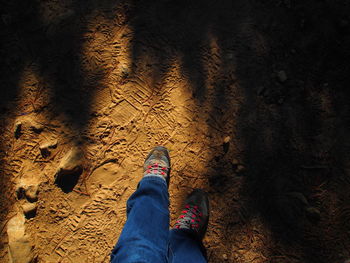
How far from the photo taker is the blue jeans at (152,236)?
4.98 feet

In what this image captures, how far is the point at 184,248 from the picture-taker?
71.5 inches

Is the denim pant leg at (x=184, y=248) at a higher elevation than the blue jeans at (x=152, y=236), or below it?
below

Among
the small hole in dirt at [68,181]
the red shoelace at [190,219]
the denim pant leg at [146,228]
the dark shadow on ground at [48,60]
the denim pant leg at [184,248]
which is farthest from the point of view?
the dark shadow on ground at [48,60]

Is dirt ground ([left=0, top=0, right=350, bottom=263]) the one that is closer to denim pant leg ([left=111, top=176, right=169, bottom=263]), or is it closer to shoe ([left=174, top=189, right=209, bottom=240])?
shoe ([left=174, top=189, right=209, bottom=240])

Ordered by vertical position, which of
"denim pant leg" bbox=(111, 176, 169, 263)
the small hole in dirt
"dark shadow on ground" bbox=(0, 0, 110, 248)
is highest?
"dark shadow on ground" bbox=(0, 0, 110, 248)

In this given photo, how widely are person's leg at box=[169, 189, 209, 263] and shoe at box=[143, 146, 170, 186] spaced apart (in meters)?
0.36

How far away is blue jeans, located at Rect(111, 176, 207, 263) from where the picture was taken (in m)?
1.52

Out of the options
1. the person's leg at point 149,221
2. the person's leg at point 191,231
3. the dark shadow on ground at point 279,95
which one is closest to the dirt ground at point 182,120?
the dark shadow on ground at point 279,95

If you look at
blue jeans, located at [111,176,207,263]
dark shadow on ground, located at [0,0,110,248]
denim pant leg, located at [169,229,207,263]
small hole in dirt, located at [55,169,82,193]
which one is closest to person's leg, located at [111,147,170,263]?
blue jeans, located at [111,176,207,263]

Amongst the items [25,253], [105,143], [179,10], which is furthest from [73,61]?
[25,253]

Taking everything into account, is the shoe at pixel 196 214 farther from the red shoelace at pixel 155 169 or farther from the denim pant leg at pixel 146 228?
the red shoelace at pixel 155 169

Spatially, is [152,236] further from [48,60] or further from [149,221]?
[48,60]

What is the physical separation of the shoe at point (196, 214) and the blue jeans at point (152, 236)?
8cm

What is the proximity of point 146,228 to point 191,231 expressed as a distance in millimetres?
479
